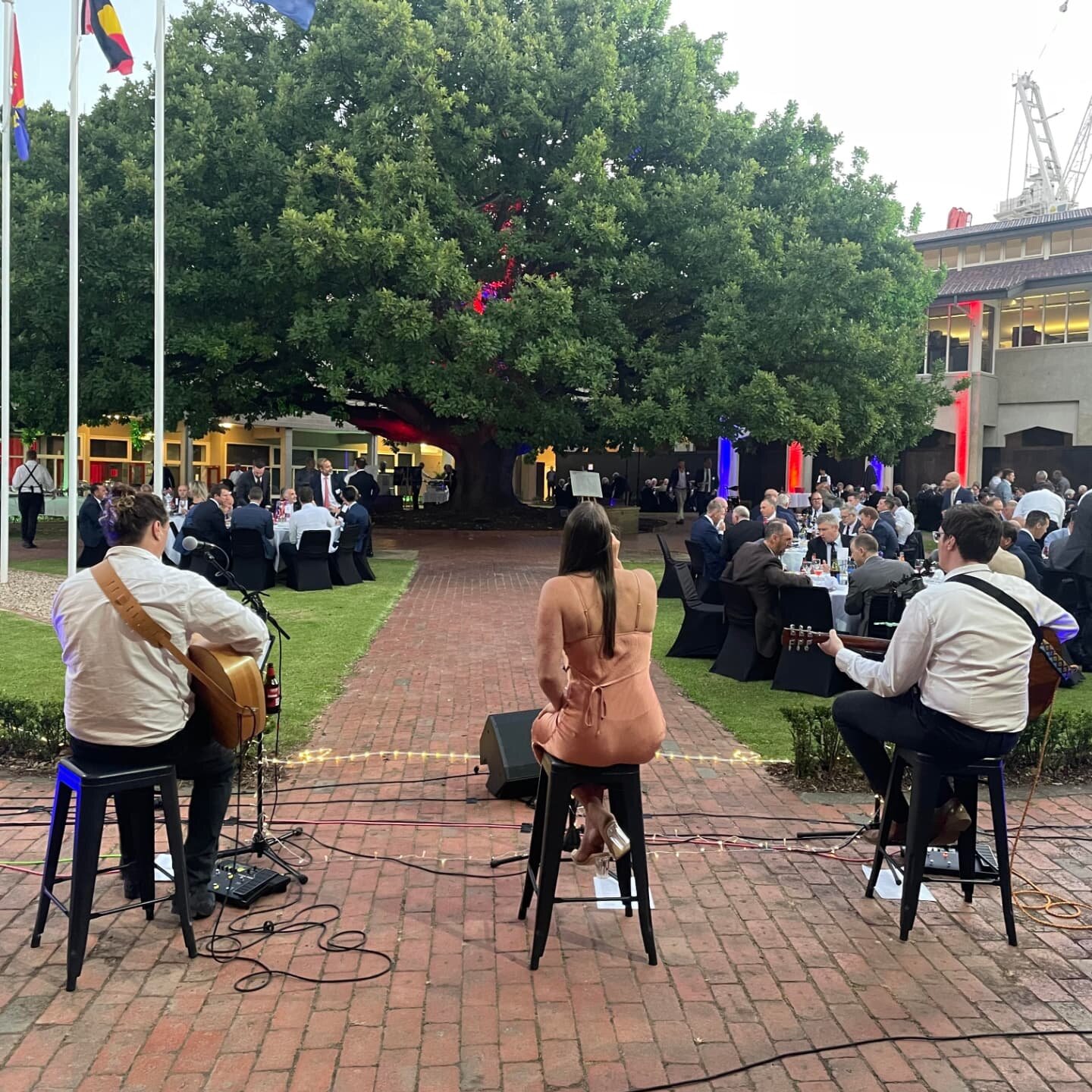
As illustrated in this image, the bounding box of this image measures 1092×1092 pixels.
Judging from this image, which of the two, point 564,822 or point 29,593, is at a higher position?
point 564,822

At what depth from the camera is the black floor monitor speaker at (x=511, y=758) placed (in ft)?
18.4

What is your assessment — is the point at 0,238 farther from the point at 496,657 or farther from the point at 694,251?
the point at 694,251

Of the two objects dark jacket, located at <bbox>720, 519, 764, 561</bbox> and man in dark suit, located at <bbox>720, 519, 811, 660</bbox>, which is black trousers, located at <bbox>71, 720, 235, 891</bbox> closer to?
man in dark suit, located at <bbox>720, 519, 811, 660</bbox>

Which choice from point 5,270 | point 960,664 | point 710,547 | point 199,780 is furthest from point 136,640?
point 5,270

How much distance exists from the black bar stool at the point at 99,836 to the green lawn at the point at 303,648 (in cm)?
263

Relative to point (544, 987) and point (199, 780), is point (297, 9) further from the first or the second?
point (544, 987)

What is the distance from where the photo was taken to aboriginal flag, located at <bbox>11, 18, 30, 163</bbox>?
14.9 meters

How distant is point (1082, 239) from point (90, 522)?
35.9 metres

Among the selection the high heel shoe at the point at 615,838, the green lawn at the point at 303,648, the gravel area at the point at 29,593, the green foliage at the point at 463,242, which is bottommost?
the green lawn at the point at 303,648

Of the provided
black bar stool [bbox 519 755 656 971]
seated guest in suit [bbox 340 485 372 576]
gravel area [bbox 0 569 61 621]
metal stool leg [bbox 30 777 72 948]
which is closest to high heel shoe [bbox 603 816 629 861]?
black bar stool [bbox 519 755 656 971]

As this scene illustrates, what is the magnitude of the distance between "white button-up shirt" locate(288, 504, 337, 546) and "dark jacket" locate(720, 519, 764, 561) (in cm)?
633

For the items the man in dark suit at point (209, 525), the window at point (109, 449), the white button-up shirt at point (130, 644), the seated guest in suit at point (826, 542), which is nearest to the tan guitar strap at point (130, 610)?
the white button-up shirt at point (130, 644)

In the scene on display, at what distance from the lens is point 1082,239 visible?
3562cm

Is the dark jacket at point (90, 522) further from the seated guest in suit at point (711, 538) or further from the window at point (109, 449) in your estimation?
the window at point (109, 449)
